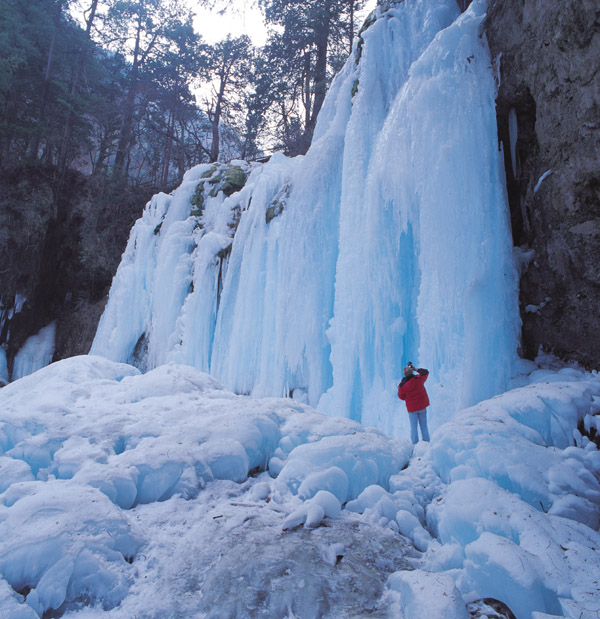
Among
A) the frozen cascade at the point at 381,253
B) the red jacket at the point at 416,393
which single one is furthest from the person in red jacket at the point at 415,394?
the frozen cascade at the point at 381,253

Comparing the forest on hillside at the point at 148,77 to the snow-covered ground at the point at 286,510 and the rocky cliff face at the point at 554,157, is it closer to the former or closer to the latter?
the rocky cliff face at the point at 554,157

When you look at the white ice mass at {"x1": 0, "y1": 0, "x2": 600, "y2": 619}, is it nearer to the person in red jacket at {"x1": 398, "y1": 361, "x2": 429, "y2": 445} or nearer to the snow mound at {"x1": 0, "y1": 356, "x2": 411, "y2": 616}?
the snow mound at {"x1": 0, "y1": 356, "x2": 411, "y2": 616}

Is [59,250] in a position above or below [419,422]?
above

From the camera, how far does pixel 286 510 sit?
1900mm

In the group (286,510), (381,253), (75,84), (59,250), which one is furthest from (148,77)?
(286,510)

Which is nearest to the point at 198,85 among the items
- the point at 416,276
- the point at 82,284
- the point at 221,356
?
the point at 82,284

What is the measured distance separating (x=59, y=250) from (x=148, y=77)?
8.46m

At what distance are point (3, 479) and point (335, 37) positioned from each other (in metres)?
16.0

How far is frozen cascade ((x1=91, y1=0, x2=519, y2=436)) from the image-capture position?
14.1ft

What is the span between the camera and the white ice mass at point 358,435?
1353 millimetres

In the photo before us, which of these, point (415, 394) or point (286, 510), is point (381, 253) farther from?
point (286, 510)

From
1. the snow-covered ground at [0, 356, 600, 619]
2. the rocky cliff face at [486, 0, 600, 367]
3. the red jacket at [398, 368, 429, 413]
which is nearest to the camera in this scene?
the snow-covered ground at [0, 356, 600, 619]

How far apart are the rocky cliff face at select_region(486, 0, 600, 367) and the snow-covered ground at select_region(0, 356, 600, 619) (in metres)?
1.26

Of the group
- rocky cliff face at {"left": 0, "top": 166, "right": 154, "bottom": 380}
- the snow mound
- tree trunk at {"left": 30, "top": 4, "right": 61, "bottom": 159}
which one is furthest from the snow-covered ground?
tree trunk at {"left": 30, "top": 4, "right": 61, "bottom": 159}
